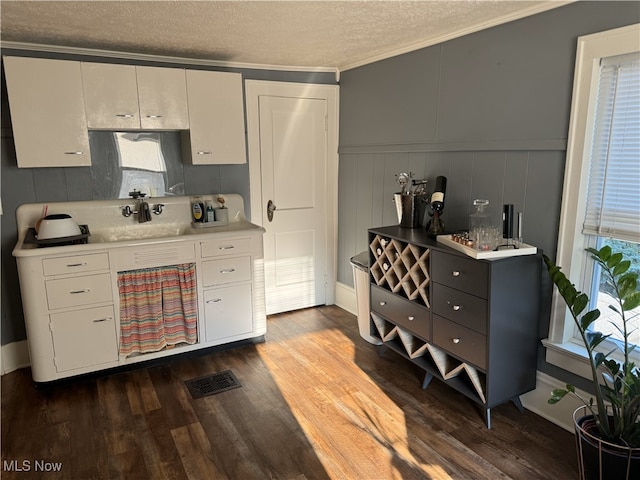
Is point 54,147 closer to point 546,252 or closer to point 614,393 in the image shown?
point 546,252

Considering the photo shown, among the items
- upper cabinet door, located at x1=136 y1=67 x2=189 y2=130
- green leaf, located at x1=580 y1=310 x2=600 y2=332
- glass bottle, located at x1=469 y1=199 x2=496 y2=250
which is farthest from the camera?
upper cabinet door, located at x1=136 y1=67 x2=189 y2=130

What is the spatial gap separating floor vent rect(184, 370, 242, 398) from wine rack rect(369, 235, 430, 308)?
120cm

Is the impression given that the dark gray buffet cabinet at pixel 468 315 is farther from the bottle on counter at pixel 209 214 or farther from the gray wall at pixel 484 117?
the bottle on counter at pixel 209 214

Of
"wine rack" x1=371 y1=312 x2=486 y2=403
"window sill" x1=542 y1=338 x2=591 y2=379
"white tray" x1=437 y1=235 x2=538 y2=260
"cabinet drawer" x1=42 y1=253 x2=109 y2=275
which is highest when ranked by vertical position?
"white tray" x1=437 y1=235 x2=538 y2=260

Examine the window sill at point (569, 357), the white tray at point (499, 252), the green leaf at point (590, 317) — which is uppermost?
the white tray at point (499, 252)

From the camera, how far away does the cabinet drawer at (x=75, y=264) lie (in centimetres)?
268

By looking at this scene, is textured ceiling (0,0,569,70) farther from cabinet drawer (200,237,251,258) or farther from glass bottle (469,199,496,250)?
cabinet drawer (200,237,251,258)

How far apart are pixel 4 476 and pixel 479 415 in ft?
8.02

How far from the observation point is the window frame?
6.84 ft

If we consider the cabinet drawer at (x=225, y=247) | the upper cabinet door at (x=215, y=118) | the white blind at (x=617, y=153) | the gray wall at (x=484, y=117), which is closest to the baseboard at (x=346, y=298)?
the gray wall at (x=484, y=117)

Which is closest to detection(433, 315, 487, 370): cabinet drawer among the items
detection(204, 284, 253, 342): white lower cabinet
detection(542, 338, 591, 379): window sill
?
detection(542, 338, 591, 379): window sill

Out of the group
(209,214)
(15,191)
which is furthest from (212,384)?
(15,191)

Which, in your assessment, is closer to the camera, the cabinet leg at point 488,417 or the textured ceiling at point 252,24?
the textured ceiling at point 252,24

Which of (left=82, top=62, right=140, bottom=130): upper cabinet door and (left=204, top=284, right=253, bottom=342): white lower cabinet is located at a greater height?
(left=82, top=62, right=140, bottom=130): upper cabinet door
